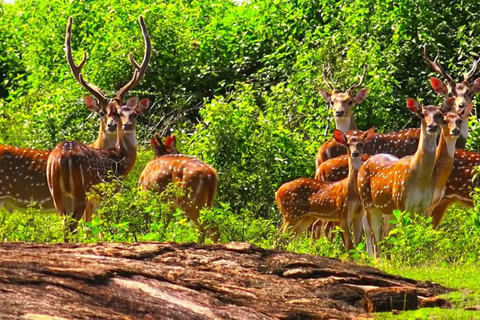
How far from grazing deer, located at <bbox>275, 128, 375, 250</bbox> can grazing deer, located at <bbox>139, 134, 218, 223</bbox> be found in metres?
0.88

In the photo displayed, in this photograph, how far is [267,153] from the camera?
1672 centimetres

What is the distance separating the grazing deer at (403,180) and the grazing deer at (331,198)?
31 cm

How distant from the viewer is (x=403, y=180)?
43.0 feet

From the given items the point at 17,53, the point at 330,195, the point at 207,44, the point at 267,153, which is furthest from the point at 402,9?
the point at 17,53

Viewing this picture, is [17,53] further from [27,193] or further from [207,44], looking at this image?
[27,193]

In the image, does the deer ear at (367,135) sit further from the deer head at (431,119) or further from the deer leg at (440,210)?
the deer leg at (440,210)

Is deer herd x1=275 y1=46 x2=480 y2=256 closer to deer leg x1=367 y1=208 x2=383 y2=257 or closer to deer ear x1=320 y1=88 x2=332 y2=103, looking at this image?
deer leg x1=367 y1=208 x2=383 y2=257

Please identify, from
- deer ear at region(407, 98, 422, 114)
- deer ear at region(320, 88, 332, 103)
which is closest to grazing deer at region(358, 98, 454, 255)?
deer ear at region(407, 98, 422, 114)

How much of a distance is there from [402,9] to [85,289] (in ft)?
48.1

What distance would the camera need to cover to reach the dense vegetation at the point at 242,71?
16703 millimetres

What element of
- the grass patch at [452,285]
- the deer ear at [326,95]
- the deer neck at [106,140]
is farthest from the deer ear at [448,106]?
the grass patch at [452,285]

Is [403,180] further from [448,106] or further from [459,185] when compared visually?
[448,106]

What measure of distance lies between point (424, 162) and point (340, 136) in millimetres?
1252

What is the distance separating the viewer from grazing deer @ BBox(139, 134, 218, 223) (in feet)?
45.8
